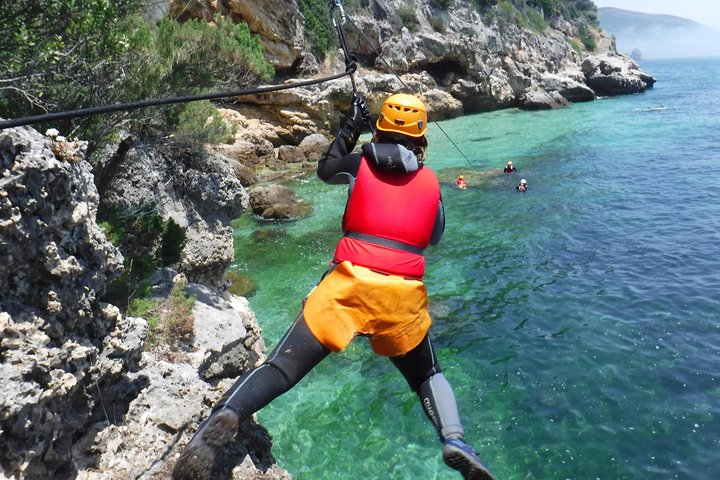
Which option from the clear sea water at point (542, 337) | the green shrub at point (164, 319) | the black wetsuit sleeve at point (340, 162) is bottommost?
the clear sea water at point (542, 337)

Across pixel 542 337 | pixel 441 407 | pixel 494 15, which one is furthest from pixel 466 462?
pixel 494 15

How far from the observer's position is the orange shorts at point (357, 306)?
3766 mm

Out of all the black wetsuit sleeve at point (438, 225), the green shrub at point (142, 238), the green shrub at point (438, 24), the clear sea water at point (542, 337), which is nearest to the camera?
the black wetsuit sleeve at point (438, 225)

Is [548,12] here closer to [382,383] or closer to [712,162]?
[712,162]

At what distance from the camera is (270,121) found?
3067cm

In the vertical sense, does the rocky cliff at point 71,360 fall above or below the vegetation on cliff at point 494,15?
below

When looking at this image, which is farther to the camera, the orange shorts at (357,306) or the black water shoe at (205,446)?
the orange shorts at (357,306)

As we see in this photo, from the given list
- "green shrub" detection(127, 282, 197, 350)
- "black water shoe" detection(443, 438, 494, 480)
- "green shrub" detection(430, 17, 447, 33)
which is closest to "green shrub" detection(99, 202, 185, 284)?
"green shrub" detection(127, 282, 197, 350)

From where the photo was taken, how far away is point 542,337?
1068cm

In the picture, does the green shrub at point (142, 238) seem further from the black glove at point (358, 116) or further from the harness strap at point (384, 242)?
the harness strap at point (384, 242)

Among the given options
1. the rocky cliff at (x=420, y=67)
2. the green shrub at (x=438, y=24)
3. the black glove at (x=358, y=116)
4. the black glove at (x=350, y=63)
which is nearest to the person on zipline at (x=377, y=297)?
the black glove at (x=358, y=116)

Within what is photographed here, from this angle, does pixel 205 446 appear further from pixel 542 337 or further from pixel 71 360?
pixel 542 337

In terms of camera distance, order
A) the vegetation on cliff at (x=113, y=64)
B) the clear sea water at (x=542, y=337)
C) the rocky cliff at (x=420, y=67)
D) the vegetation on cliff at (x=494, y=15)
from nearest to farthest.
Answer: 1. the vegetation on cliff at (x=113, y=64)
2. the clear sea water at (x=542, y=337)
3. the rocky cliff at (x=420, y=67)
4. the vegetation on cliff at (x=494, y=15)

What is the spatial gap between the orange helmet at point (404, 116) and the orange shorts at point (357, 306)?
127 centimetres
